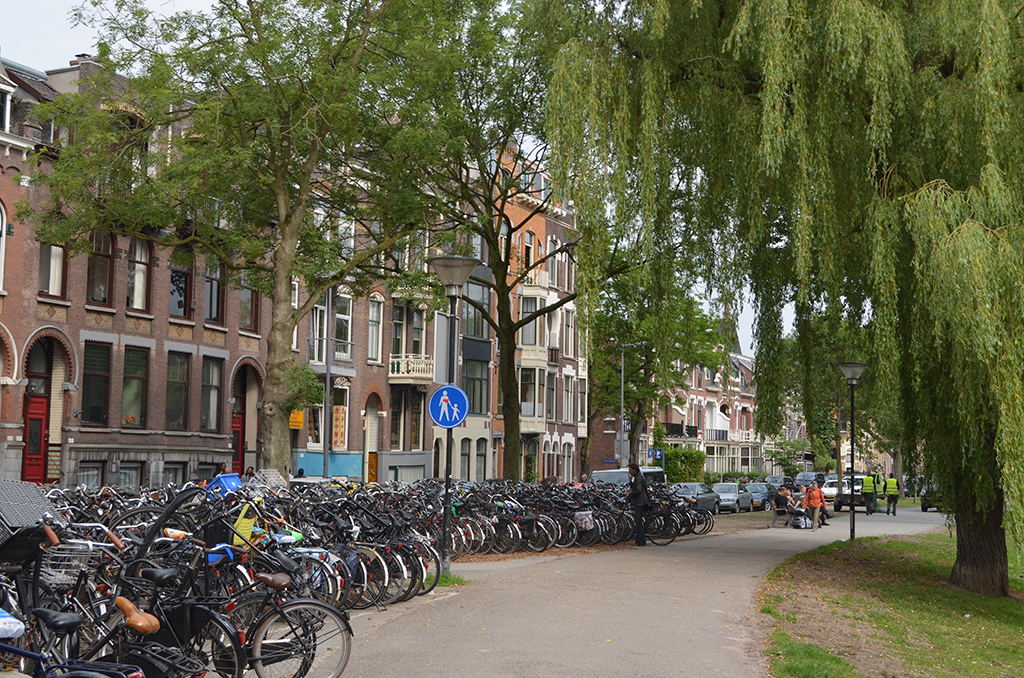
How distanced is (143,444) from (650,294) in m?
18.3

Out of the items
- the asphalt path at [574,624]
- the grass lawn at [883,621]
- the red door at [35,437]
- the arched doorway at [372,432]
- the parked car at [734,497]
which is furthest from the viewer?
the parked car at [734,497]

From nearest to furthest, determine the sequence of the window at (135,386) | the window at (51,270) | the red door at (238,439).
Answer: the window at (51,270) < the window at (135,386) < the red door at (238,439)

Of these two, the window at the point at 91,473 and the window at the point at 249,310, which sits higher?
the window at the point at 249,310

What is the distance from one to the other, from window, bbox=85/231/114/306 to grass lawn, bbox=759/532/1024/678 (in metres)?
19.7

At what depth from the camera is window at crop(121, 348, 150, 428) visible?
30828 millimetres

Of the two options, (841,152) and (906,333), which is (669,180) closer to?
(841,152)

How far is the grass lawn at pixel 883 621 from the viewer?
35.3 feet

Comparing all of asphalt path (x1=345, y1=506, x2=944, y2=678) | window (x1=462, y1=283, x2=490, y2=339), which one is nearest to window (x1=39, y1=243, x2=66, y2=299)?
asphalt path (x1=345, y1=506, x2=944, y2=678)

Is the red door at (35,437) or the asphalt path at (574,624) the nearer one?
the asphalt path at (574,624)

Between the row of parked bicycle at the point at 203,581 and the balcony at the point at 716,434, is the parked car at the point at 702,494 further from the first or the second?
the balcony at the point at 716,434

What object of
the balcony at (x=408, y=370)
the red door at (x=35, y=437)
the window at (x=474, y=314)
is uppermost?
the window at (x=474, y=314)

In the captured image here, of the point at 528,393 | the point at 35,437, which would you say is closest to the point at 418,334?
the point at 528,393

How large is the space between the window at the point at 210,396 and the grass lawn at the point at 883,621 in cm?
1974

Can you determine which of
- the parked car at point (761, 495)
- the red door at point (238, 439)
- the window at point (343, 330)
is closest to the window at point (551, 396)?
the parked car at point (761, 495)
